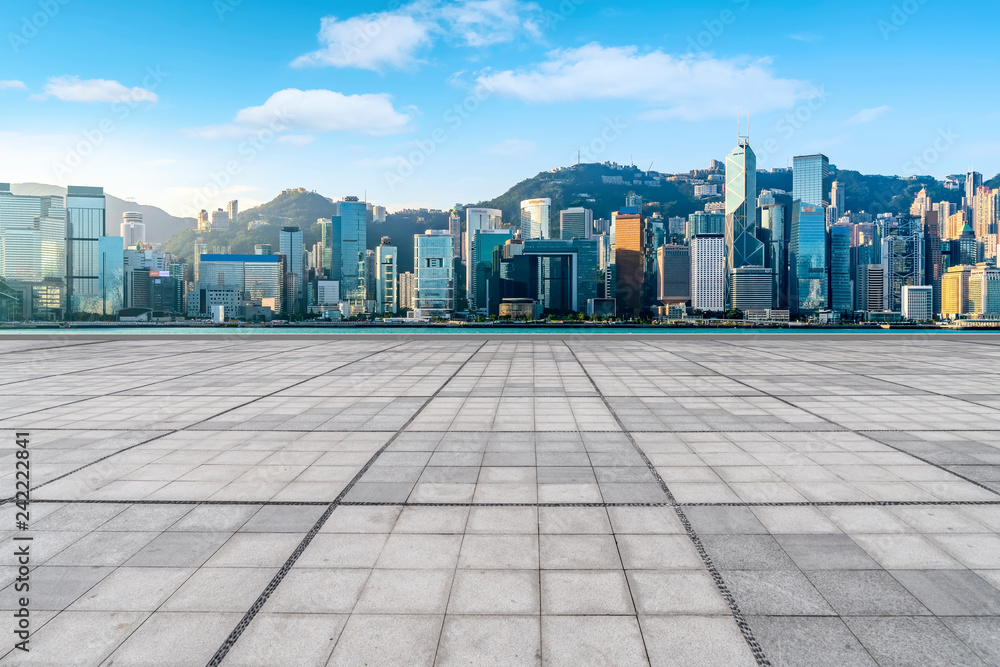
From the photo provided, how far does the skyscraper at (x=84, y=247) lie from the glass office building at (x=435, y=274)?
364ft

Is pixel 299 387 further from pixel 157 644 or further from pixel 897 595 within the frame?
Answer: pixel 897 595

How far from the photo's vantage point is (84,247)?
185m

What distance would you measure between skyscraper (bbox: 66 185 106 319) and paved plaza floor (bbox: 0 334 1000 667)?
8549 inches

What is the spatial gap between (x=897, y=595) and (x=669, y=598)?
1.99 meters

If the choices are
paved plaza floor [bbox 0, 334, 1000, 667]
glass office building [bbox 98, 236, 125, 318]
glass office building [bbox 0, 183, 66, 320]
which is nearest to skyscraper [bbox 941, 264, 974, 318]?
paved plaza floor [bbox 0, 334, 1000, 667]

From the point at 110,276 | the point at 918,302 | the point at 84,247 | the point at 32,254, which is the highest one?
the point at 84,247

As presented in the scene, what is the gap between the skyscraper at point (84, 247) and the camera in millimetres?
180750

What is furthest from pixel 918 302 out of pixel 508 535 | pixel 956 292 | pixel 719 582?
pixel 508 535

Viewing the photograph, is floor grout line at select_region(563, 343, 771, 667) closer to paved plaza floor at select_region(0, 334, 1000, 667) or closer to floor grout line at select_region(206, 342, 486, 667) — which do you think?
paved plaza floor at select_region(0, 334, 1000, 667)

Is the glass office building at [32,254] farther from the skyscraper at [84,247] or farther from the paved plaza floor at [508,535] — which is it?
the paved plaza floor at [508,535]

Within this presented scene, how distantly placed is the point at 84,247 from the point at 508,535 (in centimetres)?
23334

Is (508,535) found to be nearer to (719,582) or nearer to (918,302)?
(719,582)

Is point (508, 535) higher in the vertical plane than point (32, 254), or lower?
lower

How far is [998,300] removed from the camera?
561 feet
